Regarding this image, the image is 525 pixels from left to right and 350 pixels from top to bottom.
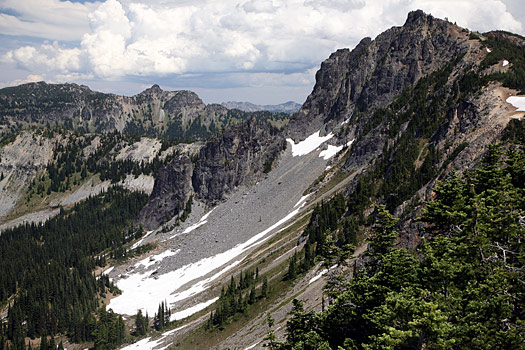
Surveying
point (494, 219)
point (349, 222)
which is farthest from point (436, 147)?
point (494, 219)

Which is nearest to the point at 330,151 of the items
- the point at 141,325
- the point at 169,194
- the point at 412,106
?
the point at 412,106

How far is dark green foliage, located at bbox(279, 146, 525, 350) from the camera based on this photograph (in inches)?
680

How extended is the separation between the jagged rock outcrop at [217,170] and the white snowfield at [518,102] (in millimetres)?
104626

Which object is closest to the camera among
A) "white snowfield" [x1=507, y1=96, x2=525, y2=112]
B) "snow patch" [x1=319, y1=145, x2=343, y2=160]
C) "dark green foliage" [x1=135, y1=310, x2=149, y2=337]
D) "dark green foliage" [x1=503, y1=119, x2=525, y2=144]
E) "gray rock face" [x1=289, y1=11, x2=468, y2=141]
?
"dark green foliage" [x1=503, y1=119, x2=525, y2=144]

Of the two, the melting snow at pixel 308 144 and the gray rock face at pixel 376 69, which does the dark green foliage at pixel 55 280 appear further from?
the gray rock face at pixel 376 69

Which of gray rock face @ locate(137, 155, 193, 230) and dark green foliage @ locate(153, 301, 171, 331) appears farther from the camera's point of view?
gray rock face @ locate(137, 155, 193, 230)

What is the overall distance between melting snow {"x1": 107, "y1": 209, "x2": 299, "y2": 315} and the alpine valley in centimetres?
65

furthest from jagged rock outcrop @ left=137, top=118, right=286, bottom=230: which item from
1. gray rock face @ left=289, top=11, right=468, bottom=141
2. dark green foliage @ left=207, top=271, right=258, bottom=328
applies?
dark green foliage @ left=207, top=271, right=258, bottom=328

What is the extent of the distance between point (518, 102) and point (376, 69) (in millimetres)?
98661

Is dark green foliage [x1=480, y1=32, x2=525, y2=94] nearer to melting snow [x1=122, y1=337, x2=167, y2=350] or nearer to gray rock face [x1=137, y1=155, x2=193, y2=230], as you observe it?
melting snow [x1=122, y1=337, x2=167, y2=350]

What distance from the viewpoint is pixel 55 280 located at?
406 feet

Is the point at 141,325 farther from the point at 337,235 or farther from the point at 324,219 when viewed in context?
the point at 337,235

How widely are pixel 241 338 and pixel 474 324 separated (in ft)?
173

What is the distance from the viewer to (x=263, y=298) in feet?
248
